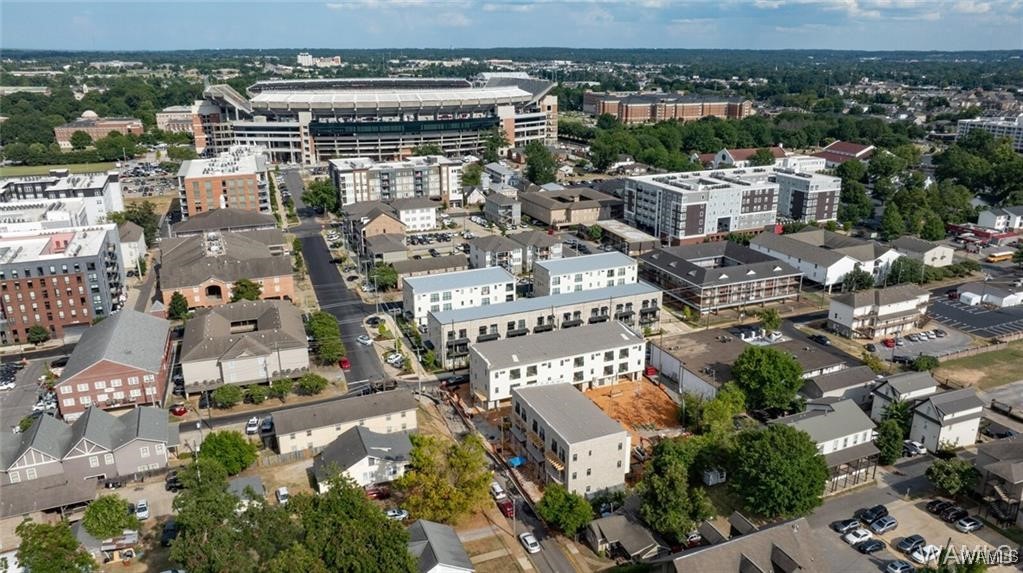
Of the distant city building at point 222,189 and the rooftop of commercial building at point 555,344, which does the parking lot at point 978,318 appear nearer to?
the rooftop of commercial building at point 555,344

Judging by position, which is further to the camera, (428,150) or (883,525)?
(428,150)

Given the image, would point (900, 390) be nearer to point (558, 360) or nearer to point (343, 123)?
point (558, 360)

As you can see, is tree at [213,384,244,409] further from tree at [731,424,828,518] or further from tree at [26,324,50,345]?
tree at [731,424,828,518]

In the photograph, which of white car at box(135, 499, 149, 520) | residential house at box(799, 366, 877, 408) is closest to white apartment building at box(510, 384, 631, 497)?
residential house at box(799, 366, 877, 408)

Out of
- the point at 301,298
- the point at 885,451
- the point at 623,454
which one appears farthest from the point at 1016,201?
the point at 301,298

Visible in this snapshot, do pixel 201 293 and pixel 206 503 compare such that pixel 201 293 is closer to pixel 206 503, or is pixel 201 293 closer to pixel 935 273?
pixel 206 503

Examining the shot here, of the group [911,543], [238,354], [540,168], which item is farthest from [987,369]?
[540,168]

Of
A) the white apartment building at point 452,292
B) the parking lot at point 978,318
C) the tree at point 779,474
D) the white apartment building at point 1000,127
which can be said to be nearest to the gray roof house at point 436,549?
the tree at point 779,474
